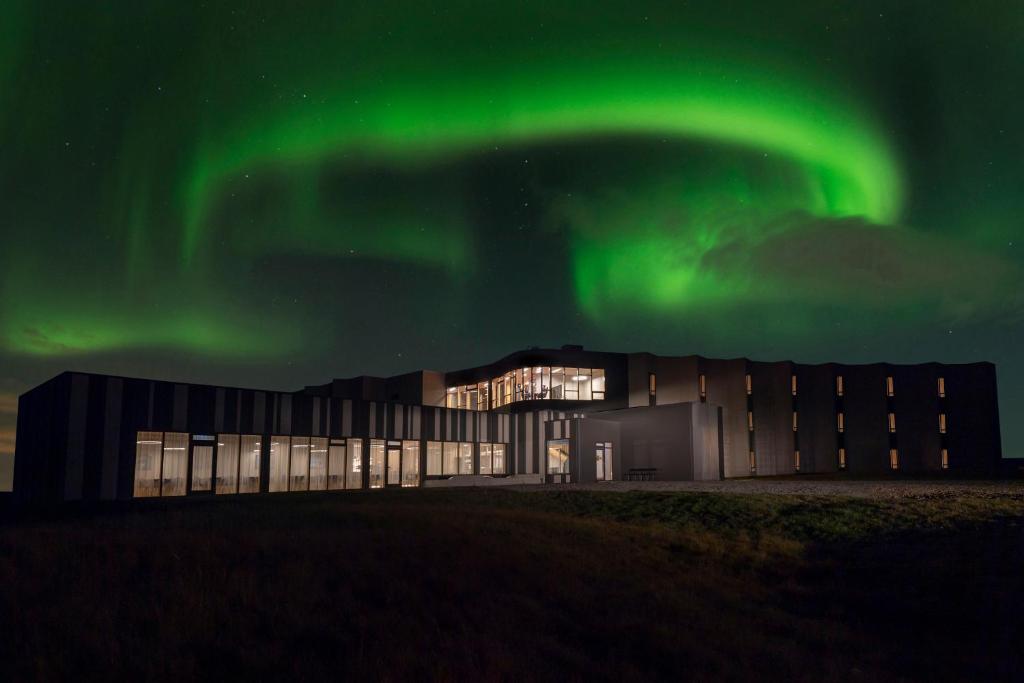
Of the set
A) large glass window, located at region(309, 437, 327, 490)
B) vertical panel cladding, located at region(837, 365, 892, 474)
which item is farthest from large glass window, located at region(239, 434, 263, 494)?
vertical panel cladding, located at region(837, 365, 892, 474)

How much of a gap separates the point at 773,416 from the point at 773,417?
9 cm

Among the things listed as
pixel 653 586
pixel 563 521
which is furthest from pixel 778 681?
pixel 563 521

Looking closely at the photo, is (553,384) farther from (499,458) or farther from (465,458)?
(465,458)

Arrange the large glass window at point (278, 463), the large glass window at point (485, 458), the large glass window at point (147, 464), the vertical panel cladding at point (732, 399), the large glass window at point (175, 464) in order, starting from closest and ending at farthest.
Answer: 1. the large glass window at point (147, 464)
2. the large glass window at point (175, 464)
3. the large glass window at point (278, 463)
4. the large glass window at point (485, 458)
5. the vertical panel cladding at point (732, 399)

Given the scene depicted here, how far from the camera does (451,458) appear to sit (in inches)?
1716

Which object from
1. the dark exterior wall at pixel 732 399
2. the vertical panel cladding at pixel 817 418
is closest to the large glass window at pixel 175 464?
the dark exterior wall at pixel 732 399

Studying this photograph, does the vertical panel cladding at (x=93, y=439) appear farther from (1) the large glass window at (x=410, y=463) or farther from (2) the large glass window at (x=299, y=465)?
(1) the large glass window at (x=410, y=463)

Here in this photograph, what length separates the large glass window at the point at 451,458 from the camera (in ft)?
142

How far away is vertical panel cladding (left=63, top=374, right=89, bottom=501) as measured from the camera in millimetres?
27688

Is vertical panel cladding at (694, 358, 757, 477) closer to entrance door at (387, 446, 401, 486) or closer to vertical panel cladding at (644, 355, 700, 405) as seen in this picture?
vertical panel cladding at (644, 355, 700, 405)

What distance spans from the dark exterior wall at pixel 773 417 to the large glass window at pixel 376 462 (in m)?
36.8

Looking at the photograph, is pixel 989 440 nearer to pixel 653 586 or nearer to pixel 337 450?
pixel 337 450

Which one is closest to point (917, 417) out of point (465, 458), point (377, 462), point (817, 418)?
point (817, 418)

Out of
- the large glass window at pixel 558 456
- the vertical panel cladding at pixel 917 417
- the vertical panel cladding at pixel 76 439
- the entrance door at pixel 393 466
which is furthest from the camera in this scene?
the vertical panel cladding at pixel 917 417
